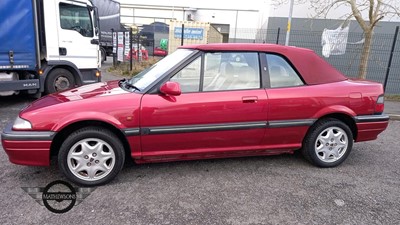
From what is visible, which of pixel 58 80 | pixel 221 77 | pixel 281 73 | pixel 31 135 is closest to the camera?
pixel 31 135

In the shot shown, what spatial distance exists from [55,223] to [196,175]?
1528 millimetres

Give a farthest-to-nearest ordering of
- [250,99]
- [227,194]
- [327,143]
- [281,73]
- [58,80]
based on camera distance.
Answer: [58,80]
[327,143]
[281,73]
[250,99]
[227,194]

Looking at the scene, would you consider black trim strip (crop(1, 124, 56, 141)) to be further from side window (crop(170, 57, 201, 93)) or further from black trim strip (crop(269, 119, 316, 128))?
black trim strip (crop(269, 119, 316, 128))

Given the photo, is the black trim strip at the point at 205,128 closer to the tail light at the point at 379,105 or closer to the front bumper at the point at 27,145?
the front bumper at the point at 27,145

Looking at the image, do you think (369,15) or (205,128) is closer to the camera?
(205,128)

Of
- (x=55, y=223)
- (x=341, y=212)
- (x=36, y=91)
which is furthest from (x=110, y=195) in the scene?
(x=36, y=91)

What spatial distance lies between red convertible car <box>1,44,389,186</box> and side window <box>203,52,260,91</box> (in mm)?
12

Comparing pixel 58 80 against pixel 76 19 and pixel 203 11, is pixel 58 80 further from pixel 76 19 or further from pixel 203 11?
pixel 203 11

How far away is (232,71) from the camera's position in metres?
3.41

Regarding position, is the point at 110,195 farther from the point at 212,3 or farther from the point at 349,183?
the point at 212,3

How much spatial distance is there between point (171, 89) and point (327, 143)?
2.14 m

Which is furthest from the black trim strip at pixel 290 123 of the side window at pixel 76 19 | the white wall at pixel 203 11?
the white wall at pixel 203 11

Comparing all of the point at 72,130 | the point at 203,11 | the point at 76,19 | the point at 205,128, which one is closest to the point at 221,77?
the point at 205,128

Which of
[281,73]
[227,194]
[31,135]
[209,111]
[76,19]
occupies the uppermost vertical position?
[76,19]
